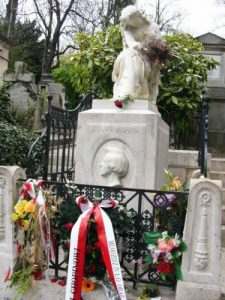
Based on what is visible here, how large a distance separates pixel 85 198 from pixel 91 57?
208 inches

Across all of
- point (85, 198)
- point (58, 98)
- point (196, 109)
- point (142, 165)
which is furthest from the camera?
point (58, 98)

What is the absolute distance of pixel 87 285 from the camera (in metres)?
3.17

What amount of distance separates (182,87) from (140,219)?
16.1 ft

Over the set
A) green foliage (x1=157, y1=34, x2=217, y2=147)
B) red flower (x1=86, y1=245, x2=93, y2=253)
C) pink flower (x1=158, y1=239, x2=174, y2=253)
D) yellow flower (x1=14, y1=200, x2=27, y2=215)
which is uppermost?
green foliage (x1=157, y1=34, x2=217, y2=147)

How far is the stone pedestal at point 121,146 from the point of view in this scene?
4.02m

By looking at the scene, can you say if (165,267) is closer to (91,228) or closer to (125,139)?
(91,228)

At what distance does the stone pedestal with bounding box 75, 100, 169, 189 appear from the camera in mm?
4016

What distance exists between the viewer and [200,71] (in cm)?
799

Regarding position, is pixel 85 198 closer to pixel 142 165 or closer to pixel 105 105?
pixel 142 165

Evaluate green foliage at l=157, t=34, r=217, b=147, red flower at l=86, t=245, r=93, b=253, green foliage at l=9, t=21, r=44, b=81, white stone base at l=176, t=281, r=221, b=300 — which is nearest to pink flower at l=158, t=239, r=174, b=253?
white stone base at l=176, t=281, r=221, b=300

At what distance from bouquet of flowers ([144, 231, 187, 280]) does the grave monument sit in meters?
1.00

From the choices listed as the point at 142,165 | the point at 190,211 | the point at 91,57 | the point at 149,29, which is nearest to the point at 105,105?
the point at 142,165

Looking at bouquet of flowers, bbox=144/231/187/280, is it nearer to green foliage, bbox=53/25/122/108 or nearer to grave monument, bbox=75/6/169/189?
grave monument, bbox=75/6/169/189

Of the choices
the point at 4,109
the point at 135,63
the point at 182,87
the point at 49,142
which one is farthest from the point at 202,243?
the point at 4,109
